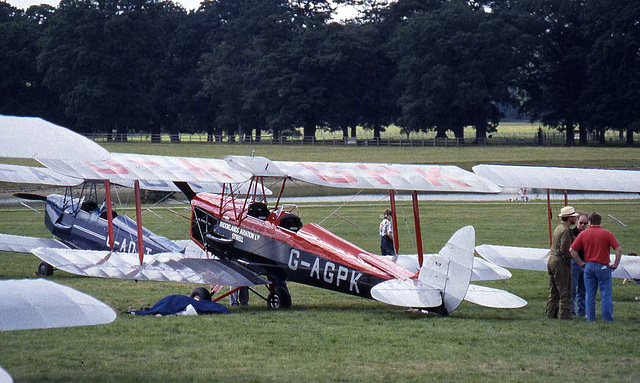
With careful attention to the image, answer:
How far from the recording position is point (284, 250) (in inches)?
451

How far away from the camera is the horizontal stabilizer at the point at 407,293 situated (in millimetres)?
9984

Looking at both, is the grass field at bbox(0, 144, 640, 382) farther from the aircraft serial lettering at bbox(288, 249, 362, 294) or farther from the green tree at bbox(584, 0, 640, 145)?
the green tree at bbox(584, 0, 640, 145)

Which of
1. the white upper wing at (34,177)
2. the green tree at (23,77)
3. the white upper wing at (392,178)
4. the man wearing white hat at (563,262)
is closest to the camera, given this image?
the man wearing white hat at (563,262)

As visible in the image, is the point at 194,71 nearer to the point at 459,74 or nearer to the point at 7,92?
the point at 7,92

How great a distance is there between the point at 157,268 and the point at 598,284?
5.59 metres

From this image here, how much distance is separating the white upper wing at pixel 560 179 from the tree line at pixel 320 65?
57.4 metres

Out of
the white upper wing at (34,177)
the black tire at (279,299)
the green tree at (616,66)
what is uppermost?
the green tree at (616,66)

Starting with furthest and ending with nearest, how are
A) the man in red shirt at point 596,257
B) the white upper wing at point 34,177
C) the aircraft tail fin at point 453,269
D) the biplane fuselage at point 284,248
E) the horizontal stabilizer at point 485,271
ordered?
the white upper wing at point 34,177 → the horizontal stabilizer at point 485,271 → the biplane fuselage at point 284,248 → the man in red shirt at point 596,257 → the aircraft tail fin at point 453,269

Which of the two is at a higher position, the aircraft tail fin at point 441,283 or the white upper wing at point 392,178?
the white upper wing at point 392,178

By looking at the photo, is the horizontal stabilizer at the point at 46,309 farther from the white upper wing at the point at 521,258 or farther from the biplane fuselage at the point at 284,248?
the white upper wing at the point at 521,258

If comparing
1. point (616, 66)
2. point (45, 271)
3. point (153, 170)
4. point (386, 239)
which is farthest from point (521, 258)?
point (616, 66)

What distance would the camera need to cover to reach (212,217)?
1239 cm

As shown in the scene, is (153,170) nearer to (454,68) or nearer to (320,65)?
(454,68)

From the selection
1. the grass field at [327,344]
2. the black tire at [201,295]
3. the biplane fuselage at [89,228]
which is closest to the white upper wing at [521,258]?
the grass field at [327,344]
